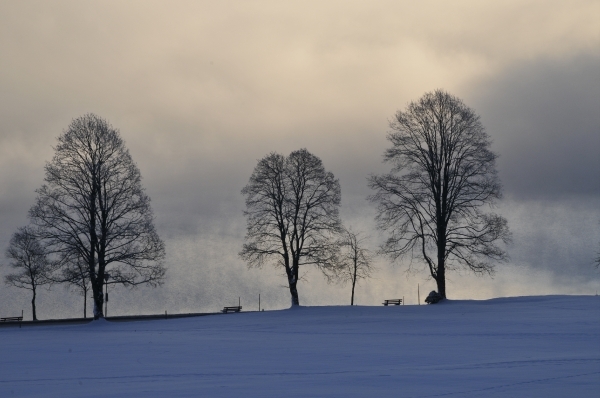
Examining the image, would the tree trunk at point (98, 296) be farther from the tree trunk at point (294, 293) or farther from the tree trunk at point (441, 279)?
the tree trunk at point (441, 279)

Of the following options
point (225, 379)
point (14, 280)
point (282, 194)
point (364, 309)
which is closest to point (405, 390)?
point (225, 379)

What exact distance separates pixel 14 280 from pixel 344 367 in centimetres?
6716

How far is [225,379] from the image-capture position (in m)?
15.8

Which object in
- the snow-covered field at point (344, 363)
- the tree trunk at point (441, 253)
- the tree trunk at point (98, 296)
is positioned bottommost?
the snow-covered field at point (344, 363)

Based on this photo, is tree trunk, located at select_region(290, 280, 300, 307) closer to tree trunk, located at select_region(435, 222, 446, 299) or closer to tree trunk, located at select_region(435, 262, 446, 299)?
tree trunk, located at select_region(435, 262, 446, 299)

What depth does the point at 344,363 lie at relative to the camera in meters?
18.8

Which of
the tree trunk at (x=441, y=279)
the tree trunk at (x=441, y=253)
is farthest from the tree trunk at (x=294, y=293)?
the tree trunk at (x=441, y=253)

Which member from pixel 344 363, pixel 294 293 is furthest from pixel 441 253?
pixel 344 363

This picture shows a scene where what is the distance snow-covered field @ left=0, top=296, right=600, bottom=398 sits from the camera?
45.8ft

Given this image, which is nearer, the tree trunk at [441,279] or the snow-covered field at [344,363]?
the snow-covered field at [344,363]

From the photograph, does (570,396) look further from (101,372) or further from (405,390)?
(101,372)

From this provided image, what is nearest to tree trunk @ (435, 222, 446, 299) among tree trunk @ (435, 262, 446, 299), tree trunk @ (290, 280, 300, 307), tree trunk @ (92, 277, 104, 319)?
tree trunk @ (435, 262, 446, 299)

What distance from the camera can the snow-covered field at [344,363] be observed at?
13.9 m

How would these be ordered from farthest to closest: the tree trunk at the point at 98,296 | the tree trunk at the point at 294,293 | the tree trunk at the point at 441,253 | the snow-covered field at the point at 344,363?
the tree trunk at the point at 294,293 → the tree trunk at the point at 98,296 → the tree trunk at the point at 441,253 → the snow-covered field at the point at 344,363
